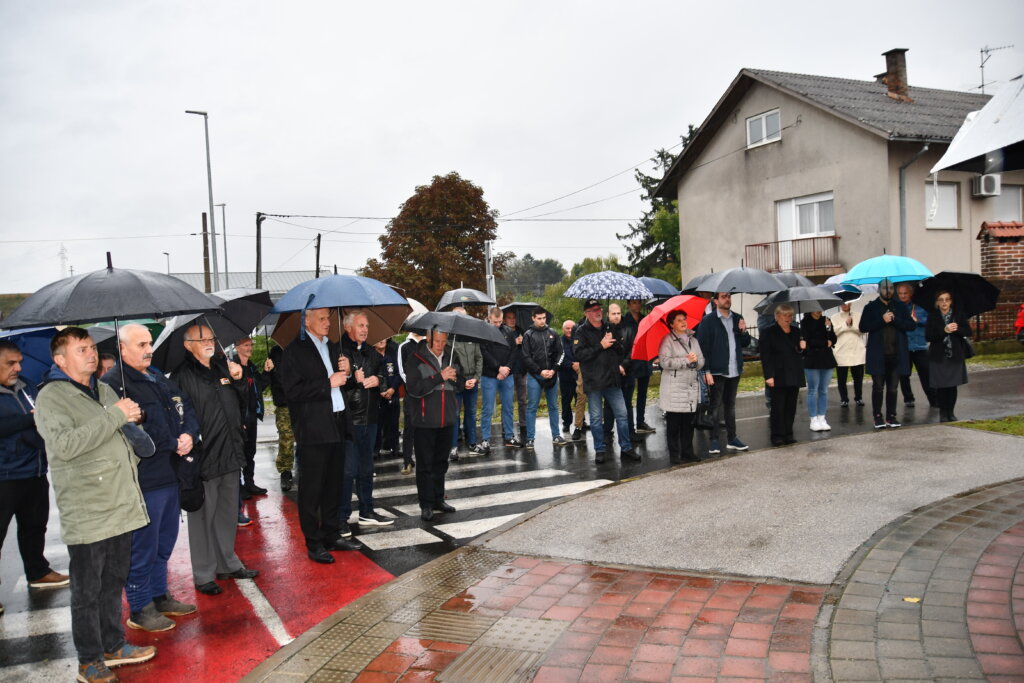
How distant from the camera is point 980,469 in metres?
7.73

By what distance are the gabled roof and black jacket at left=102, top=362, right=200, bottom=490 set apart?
22.7 m

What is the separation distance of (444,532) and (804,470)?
3.80m

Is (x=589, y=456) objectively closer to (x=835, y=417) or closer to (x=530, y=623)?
(x=835, y=417)

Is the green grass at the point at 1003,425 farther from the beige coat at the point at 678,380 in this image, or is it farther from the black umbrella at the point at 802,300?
the beige coat at the point at 678,380

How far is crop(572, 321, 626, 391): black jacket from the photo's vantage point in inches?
376

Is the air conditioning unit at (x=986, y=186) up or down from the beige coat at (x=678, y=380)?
up

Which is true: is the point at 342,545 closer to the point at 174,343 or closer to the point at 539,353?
the point at 174,343

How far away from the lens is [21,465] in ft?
18.6

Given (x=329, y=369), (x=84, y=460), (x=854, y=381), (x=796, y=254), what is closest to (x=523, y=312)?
(x=854, y=381)

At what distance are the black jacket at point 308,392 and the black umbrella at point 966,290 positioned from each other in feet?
27.8

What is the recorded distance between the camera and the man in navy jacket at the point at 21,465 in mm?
5512

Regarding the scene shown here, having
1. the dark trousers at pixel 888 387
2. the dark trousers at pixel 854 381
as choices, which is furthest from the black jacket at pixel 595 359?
the dark trousers at pixel 854 381

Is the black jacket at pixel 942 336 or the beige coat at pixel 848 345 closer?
the black jacket at pixel 942 336

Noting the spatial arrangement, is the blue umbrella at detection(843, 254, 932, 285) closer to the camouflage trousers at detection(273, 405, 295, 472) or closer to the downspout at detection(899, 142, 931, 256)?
the camouflage trousers at detection(273, 405, 295, 472)
